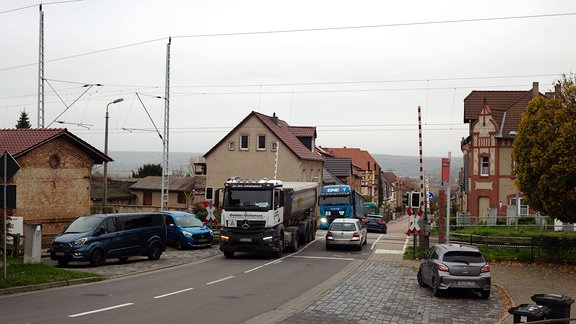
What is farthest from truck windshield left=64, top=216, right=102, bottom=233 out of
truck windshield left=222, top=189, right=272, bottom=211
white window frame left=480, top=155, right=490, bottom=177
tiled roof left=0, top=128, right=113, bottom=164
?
white window frame left=480, top=155, right=490, bottom=177

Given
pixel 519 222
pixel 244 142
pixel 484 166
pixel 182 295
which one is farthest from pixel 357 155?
pixel 182 295

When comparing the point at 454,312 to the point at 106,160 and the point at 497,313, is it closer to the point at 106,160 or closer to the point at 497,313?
the point at 497,313

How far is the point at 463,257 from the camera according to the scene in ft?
58.5

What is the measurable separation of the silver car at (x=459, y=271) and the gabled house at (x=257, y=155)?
1501 inches

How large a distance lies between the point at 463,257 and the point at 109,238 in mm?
12802

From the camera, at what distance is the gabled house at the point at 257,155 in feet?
186

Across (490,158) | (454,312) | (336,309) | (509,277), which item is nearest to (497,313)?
(454,312)

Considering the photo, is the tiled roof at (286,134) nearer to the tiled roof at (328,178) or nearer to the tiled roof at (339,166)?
the tiled roof at (328,178)

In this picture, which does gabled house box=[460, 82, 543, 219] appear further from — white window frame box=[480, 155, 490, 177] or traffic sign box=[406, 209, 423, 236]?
traffic sign box=[406, 209, 423, 236]

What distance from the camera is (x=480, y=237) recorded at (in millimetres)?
30734

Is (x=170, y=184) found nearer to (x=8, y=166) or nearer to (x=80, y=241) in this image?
(x=80, y=241)

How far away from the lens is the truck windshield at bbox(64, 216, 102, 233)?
2339cm

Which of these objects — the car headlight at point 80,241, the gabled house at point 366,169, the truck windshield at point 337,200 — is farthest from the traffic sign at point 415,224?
the gabled house at point 366,169

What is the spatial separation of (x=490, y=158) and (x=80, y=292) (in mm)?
39594
